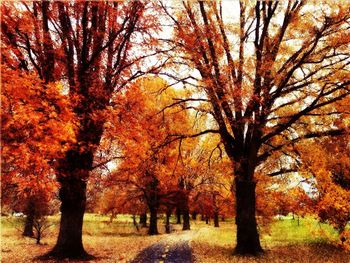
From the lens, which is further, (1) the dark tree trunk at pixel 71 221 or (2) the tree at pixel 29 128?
(1) the dark tree trunk at pixel 71 221

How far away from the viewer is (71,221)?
50.1 ft

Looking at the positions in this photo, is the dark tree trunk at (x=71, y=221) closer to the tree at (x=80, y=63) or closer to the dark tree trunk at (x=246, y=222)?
the tree at (x=80, y=63)

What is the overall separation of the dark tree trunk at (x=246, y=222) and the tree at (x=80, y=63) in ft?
23.4

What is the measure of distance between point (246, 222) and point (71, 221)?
318 inches

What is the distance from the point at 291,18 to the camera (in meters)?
15.4

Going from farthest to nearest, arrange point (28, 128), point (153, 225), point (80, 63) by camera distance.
Answer: point (153, 225) → point (80, 63) → point (28, 128)

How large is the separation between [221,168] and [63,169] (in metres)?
8.94

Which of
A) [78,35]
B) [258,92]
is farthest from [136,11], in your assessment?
[258,92]

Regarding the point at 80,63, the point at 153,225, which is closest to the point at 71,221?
the point at 80,63

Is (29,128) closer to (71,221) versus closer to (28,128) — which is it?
(28,128)

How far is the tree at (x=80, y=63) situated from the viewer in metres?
13.6

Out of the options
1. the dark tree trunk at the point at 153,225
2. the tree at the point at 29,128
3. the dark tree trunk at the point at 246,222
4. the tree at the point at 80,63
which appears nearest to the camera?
the tree at the point at 29,128

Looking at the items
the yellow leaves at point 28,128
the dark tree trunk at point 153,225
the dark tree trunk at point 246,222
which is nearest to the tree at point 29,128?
the yellow leaves at point 28,128

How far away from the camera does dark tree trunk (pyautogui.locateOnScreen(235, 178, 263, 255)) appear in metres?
16.5
